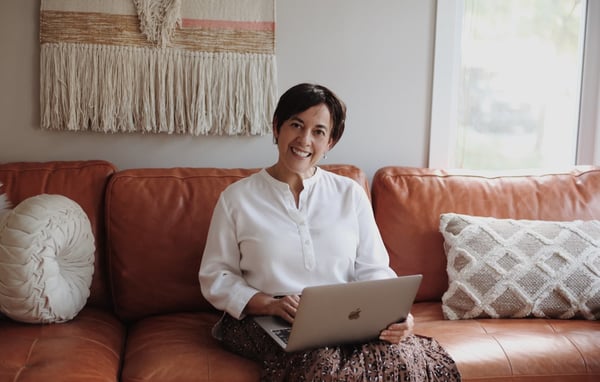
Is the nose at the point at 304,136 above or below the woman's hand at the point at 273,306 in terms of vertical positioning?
above

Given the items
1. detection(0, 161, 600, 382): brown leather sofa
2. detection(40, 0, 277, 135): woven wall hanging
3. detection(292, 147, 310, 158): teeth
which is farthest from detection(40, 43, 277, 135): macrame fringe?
detection(292, 147, 310, 158): teeth

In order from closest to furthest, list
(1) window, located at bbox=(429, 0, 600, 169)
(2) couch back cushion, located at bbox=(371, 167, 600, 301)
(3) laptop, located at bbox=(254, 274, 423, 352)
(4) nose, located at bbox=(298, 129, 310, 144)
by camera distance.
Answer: (3) laptop, located at bbox=(254, 274, 423, 352) < (4) nose, located at bbox=(298, 129, 310, 144) < (2) couch back cushion, located at bbox=(371, 167, 600, 301) < (1) window, located at bbox=(429, 0, 600, 169)

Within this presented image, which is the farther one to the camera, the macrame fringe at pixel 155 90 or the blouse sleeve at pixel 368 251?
the macrame fringe at pixel 155 90

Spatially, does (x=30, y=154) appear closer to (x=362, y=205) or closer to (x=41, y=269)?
(x=41, y=269)

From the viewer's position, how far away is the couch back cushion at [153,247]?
2.17 metres

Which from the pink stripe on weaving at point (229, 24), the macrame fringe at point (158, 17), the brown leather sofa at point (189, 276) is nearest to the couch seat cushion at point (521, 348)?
the brown leather sofa at point (189, 276)

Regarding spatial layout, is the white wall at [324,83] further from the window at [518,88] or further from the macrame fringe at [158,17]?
the macrame fringe at [158,17]

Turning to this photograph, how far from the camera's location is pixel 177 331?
6.56 feet

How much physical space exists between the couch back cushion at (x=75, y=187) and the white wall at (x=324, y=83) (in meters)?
0.23

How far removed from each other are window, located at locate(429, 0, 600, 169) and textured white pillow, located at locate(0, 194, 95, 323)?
4.66 feet

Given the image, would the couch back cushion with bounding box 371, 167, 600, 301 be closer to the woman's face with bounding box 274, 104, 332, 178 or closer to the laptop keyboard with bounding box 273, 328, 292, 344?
the woman's face with bounding box 274, 104, 332, 178

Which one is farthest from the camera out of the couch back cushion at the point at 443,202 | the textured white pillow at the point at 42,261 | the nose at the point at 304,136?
the couch back cushion at the point at 443,202

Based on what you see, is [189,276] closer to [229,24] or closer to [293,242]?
[293,242]

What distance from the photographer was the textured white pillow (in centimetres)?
181
